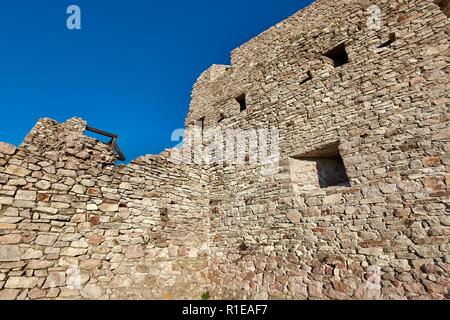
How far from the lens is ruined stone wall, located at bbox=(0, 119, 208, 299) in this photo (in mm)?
3795

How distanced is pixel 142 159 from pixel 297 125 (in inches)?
142

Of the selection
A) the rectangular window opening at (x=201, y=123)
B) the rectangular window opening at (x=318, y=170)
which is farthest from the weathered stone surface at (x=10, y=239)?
the rectangular window opening at (x=201, y=123)

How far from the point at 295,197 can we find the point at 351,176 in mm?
1103

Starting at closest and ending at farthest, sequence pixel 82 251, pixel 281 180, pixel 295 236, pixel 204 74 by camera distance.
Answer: pixel 82 251 → pixel 295 236 → pixel 281 180 → pixel 204 74

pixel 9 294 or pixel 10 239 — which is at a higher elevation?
pixel 10 239

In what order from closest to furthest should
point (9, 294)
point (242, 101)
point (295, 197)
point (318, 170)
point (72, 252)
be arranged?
point (9, 294) → point (72, 252) → point (295, 197) → point (318, 170) → point (242, 101)

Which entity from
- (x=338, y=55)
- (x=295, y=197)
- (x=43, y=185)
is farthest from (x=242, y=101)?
(x=43, y=185)

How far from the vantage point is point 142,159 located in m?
5.64

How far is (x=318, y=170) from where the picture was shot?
5.28m

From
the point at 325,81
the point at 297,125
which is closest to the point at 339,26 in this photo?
the point at 325,81

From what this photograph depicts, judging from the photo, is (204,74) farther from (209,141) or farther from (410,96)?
(410,96)

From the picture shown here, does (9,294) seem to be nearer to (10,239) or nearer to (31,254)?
(31,254)

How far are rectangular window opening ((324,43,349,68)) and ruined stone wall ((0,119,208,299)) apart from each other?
463 cm

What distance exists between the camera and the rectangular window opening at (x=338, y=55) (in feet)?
18.6
